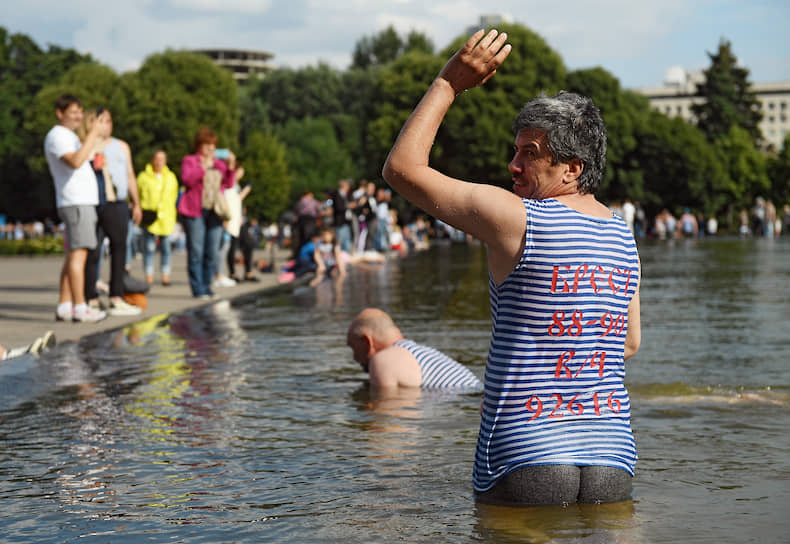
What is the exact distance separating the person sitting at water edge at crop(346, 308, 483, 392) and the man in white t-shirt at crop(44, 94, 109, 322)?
4.84 metres

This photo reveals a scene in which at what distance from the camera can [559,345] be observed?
12.3 ft

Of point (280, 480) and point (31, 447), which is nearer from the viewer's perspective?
point (280, 480)

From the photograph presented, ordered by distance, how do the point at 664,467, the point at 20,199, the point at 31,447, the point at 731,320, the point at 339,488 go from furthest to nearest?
1. the point at 20,199
2. the point at 731,320
3. the point at 31,447
4. the point at 664,467
5. the point at 339,488

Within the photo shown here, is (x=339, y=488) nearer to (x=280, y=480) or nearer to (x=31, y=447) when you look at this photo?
(x=280, y=480)

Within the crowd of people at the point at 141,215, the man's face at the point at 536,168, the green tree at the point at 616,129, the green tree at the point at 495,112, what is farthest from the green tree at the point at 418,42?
the man's face at the point at 536,168

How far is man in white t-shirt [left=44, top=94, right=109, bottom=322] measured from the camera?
11.8 metres

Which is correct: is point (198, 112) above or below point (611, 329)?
above

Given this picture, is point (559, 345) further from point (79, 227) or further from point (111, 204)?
point (111, 204)

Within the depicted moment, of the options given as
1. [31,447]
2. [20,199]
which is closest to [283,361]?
[31,447]

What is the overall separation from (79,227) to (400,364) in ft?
17.3

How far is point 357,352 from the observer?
7.91m

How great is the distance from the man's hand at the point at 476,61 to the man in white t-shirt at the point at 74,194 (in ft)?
27.5

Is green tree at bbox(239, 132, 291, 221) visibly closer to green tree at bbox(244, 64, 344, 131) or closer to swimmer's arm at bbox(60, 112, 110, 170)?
green tree at bbox(244, 64, 344, 131)

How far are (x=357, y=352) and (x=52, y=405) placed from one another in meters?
1.84
